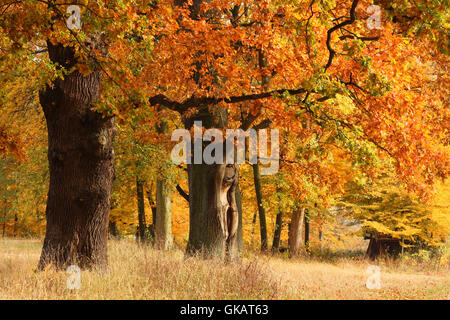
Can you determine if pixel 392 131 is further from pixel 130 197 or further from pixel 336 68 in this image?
pixel 130 197

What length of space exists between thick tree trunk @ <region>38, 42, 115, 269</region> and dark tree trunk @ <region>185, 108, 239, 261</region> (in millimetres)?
3054

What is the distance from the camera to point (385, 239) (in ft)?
80.9

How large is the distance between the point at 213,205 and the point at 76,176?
3915 millimetres

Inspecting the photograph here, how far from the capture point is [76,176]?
9203 millimetres

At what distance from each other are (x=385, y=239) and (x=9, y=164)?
73.4 feet

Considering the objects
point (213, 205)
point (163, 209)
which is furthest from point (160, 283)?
point (163, 209)

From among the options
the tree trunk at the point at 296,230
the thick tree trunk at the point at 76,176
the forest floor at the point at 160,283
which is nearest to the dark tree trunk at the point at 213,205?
the forest floor at the point at 160,283

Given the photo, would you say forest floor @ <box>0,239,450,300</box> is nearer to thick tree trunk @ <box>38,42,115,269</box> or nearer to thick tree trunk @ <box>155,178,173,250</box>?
thick tree trunk @ <box>38,42,115,269</box>

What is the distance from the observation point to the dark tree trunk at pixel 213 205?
11.6 meters

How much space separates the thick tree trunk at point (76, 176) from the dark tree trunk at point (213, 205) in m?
3.05

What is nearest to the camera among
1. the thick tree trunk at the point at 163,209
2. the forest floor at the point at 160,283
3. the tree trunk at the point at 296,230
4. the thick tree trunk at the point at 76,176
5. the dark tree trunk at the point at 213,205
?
the forest floor at the point at 160,283

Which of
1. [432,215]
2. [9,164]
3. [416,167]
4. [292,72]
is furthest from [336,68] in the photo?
[9,164]

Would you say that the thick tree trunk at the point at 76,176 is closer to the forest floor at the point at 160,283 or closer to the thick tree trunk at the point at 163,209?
the forest floor at the point at 160,283
